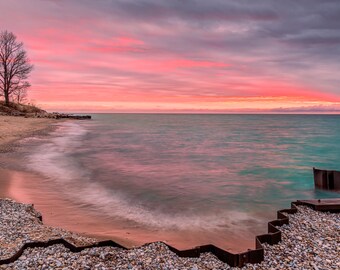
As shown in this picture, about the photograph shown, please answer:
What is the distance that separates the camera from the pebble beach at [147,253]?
20.6ft

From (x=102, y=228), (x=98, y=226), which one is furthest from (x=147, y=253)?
(x=98, y=226)

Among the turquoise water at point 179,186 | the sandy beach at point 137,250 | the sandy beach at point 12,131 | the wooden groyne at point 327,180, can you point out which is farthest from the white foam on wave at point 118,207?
the sandy beach at point 12,131

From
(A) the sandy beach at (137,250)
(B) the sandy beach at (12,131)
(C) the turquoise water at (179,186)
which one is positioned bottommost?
(C) the turquoise water at (179,186)

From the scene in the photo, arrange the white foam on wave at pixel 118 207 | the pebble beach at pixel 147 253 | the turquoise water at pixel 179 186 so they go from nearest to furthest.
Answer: the pebble beach at pixel 147 253 → the white foam on wave at pixel 118 207 → the turquoise water at pixel 179 186

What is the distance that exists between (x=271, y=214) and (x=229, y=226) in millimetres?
2745

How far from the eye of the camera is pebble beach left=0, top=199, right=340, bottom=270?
6.28 meters

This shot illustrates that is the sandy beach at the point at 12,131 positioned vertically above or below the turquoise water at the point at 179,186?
above

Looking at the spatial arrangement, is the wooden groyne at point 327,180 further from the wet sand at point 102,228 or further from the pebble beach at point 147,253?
the wet sand at point 102,228

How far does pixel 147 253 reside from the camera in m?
7.00

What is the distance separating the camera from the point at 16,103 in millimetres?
73875

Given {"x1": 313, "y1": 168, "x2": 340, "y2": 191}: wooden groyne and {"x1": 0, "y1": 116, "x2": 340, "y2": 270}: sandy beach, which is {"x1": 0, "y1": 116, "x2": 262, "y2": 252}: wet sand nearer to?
{"x1": 0, "y1": 116, "x2": 340, "y2": 270}: sandy beach

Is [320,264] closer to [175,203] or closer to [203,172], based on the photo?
[175,203]

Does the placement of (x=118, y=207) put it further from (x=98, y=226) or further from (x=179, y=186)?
(x=179, y=186)

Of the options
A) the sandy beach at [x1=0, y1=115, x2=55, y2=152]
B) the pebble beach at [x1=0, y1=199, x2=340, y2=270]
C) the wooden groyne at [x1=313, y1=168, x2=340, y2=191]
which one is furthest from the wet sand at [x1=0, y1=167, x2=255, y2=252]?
the sandy beach at [x1=0, y1=115, x2=55, y2=152]
